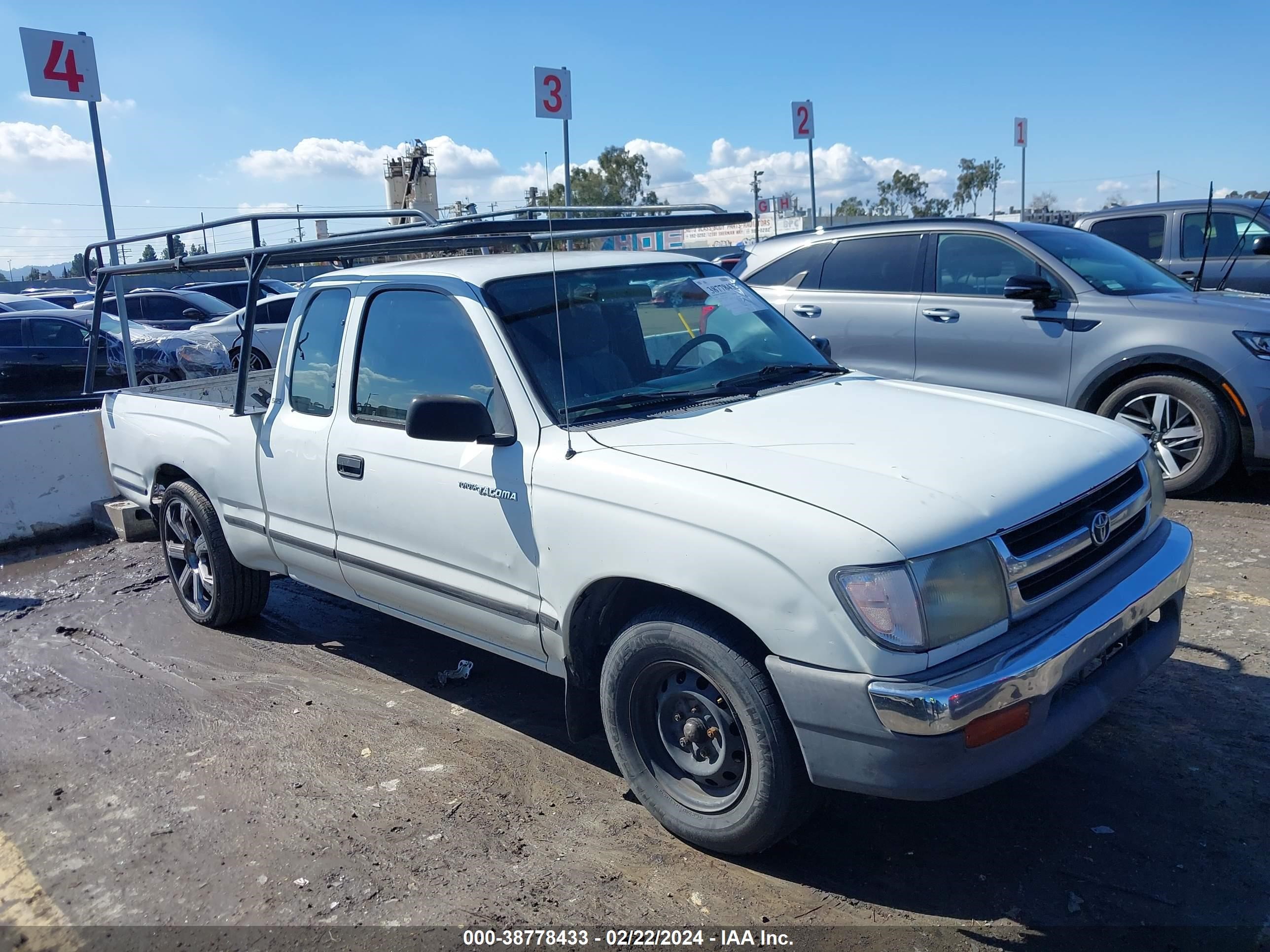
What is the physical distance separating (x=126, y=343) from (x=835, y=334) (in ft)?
17.7

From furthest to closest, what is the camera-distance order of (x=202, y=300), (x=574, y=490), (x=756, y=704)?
(x=202, y=300) < (x=574, y=490) < (x=756, y=704)

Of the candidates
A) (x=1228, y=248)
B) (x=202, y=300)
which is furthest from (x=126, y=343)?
(x=202, y=300)

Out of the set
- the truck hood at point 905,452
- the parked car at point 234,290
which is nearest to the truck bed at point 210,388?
the truck hood at point 905,452

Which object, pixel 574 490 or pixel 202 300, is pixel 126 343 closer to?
pixel 574 490

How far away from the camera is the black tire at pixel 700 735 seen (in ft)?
9.34

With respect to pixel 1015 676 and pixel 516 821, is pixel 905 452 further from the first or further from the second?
pixel 516 821

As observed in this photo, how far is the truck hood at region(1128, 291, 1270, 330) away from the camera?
636cm

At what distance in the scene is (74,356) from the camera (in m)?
13.5

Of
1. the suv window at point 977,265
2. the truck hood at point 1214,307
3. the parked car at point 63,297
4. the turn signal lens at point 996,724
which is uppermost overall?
the parked car at point 63,297

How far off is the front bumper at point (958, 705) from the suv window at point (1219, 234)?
8.13 m

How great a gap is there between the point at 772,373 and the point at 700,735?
1.61 meters

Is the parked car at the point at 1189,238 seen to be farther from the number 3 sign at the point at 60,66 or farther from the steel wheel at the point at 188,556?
the number 3 sign at the point at 60,66

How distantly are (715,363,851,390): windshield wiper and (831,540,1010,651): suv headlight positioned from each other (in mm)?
1436

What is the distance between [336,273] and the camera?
4.57 meters
